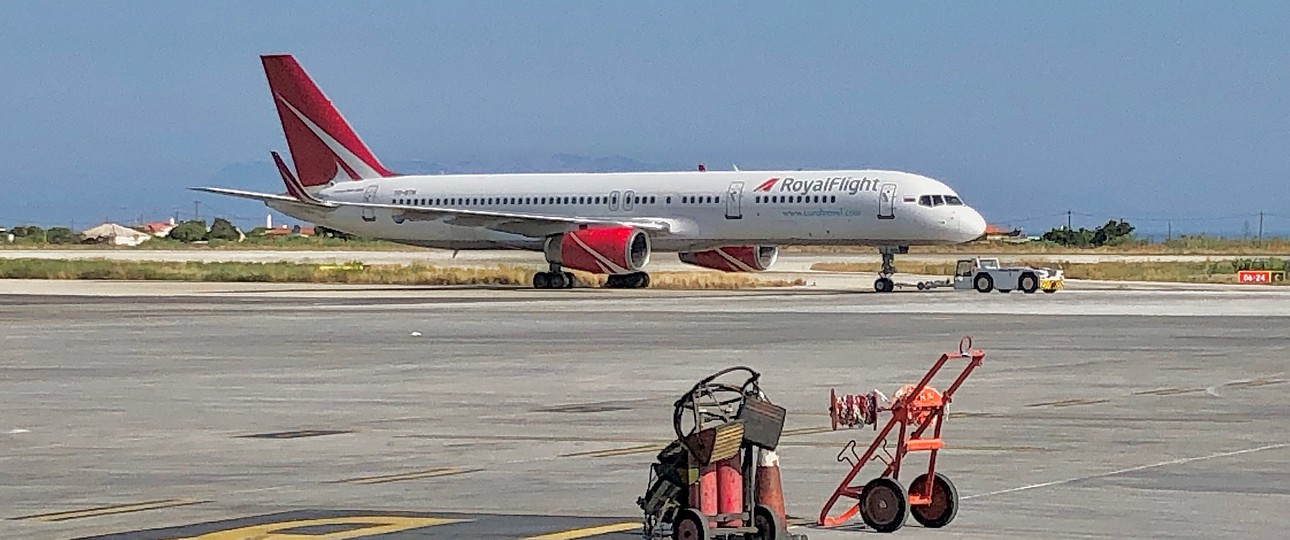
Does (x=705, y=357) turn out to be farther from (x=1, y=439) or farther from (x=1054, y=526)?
(x=1054, y=526)

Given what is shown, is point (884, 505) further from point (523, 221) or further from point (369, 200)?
point (369, 200)

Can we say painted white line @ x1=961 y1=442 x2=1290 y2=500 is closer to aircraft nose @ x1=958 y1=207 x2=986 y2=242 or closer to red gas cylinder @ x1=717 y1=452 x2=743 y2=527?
red gas cylinder @ x1=717 y1=452 x2=743 y2=527

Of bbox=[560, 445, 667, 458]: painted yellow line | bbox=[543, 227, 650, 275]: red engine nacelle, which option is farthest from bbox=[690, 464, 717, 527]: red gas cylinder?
bbox=[543, 227, 650, 275]: red engine nacelle

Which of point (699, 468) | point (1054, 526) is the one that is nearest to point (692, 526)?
point (699, 468)

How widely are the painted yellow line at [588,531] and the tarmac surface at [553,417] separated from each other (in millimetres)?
Result: 43

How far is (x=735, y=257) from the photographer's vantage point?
5762 cm

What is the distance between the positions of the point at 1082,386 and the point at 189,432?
9.69 metres

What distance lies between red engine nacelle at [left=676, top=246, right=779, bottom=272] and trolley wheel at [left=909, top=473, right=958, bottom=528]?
146 feet

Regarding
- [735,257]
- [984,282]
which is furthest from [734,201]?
[984,282]

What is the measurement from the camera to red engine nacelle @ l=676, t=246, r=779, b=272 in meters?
56.9

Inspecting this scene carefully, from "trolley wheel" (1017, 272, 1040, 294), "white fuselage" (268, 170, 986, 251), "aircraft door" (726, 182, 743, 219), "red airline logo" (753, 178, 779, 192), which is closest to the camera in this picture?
"white fuselage" (268, 170, 986, 251)

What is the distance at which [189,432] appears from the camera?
1748 centimetres

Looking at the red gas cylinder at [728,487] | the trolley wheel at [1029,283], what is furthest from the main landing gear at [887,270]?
the red gas cylinder at [728,487]

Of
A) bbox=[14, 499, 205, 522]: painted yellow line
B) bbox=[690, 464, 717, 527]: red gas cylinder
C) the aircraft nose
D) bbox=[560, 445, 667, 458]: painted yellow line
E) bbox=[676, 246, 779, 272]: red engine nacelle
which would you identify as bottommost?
bbox=[14, 499, 205, 522]: painted yellow line
